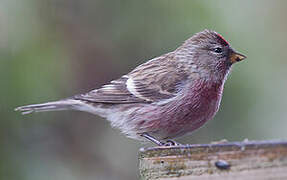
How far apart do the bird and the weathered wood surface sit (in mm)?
1043

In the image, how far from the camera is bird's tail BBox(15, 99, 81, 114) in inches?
142

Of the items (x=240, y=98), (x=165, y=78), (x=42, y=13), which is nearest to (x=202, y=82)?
(x=165, y=78)

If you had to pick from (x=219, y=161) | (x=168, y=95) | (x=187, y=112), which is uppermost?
(x=168, y=95)

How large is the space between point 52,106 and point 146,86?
29.6 inches

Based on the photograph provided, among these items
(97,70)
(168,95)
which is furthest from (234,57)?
(97,70)

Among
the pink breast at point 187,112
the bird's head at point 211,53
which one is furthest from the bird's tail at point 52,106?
the bird's head at point 211,53

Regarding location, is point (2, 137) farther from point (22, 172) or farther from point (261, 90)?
point (261, 90)

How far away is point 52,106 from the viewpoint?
3.85 meters

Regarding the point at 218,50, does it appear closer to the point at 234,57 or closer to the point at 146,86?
the point at 234,57

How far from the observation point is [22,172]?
3.55 m

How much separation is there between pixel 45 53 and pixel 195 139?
4.99 feet

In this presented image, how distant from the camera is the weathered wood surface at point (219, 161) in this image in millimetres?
1888

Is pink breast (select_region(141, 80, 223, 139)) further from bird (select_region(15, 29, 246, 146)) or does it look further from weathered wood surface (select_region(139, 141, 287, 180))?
weathered wood surface (select_region(139, 141, 287, 180))

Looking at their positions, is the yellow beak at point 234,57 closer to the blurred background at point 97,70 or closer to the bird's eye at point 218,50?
the bird's eye at point 218,50
